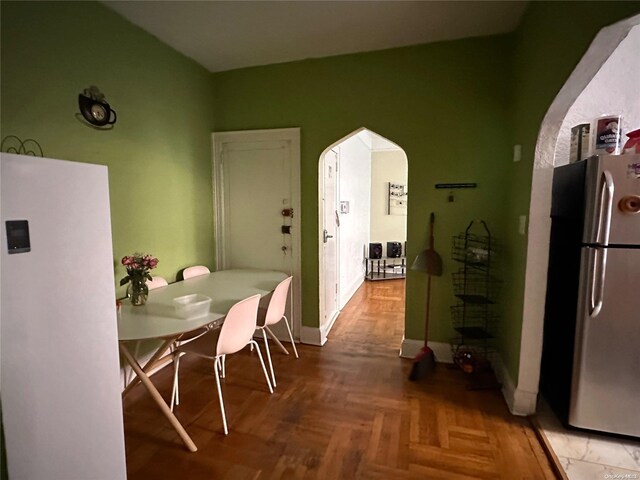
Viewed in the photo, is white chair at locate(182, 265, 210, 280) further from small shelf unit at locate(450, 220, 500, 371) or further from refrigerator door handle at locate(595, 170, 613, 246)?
refrigerator door handle at locate(595, 170, 613, 246)

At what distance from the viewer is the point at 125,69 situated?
92.0 inches

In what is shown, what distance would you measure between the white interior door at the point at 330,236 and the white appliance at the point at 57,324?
214cm

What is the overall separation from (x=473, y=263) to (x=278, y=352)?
1902mm

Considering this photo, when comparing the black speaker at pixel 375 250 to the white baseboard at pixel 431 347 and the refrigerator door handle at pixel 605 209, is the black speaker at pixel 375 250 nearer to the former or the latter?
the white baseboard at pixel 431 347

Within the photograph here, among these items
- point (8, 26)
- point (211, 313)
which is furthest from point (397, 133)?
point (8, 26)

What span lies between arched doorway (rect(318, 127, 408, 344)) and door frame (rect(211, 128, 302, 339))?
222 mm

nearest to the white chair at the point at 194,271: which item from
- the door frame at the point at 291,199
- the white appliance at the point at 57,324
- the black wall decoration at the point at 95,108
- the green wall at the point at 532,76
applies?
the door frame at the point at 291,199

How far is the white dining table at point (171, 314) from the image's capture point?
1.74 metres

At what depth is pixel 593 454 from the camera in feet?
5.68

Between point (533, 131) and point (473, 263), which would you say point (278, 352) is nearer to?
point (473, 263)

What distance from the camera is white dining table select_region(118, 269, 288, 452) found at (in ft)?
5.70

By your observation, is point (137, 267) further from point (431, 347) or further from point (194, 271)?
point (431, 347)

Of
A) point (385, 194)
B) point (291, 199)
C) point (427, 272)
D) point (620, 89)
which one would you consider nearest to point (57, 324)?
point (291, 199)

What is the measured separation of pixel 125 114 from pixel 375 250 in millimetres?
4795
